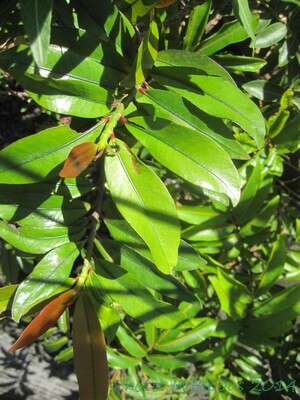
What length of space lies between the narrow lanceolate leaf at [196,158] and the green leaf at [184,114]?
0.16 feet

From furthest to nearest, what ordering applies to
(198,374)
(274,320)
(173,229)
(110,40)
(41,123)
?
(41,123) < (198,374) < (274,320) < (110,40) < (173,229)

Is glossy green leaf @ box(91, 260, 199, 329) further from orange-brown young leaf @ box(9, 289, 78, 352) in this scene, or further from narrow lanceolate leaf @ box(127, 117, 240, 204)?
narrow lanceolate leaf @ box(127, 117, 240, 204)

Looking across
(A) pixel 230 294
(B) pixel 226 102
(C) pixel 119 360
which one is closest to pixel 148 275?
(B) pixel 226 102

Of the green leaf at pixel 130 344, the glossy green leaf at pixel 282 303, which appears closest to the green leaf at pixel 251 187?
the glossy green leaf at pixel 282 303

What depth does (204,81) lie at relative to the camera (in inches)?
34.2

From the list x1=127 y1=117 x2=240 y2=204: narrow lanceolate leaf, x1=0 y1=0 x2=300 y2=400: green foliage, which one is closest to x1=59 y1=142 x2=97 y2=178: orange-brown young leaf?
x1=0 y1=0 x2=300 y2=400: green foliage

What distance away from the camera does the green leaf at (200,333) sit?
1.45 metres

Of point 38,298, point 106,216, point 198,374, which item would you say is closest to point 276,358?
point 198,374

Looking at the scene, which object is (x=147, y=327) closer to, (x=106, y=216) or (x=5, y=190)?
(x=106, y=216)

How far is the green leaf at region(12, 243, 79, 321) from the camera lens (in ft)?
2.98

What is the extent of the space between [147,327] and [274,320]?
0.37 meters

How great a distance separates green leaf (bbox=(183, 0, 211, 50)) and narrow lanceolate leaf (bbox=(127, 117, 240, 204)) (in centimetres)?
37

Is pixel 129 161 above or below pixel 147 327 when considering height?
above

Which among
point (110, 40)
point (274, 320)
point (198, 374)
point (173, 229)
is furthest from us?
point (198, 374)
